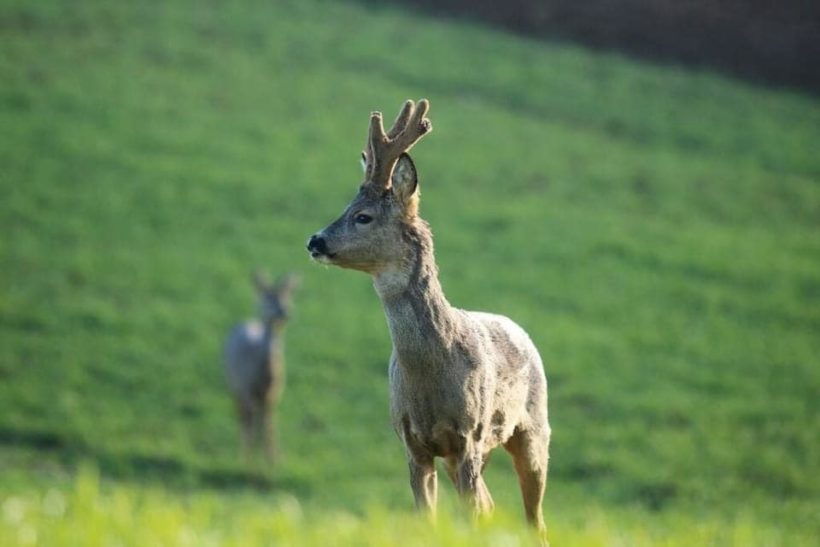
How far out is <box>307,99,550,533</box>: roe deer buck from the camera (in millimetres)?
6418

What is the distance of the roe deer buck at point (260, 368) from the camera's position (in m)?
20.5

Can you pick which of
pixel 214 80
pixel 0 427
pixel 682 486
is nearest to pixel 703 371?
pixel 682 486

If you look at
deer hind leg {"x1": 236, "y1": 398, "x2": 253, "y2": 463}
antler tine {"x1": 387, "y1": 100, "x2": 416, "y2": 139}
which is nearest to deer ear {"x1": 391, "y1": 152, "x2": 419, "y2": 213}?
antler tine {"x1": 387, "y1": 100, "x2": 416, "y2": 139}

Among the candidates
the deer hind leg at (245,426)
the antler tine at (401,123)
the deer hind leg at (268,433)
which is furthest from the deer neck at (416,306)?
the deer hind leg at (245,426)

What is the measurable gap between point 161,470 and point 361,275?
8.90 metres

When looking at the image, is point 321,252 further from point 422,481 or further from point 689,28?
point 689,28

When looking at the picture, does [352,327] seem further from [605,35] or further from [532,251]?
[605,35]

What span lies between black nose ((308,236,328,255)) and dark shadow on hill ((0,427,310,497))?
12.7 m

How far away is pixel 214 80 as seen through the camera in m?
34.3

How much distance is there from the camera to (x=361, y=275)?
27.6 m

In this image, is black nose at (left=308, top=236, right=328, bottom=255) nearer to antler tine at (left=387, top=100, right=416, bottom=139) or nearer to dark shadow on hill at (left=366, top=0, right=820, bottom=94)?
antler tine at (left=387, top=100, right=416, bottom=139)

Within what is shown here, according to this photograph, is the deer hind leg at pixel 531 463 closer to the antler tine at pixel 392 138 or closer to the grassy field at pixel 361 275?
the antler tine at pixel 392 138

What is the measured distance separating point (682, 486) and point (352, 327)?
7002 mm

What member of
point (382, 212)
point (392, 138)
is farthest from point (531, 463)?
point (392, 138)
